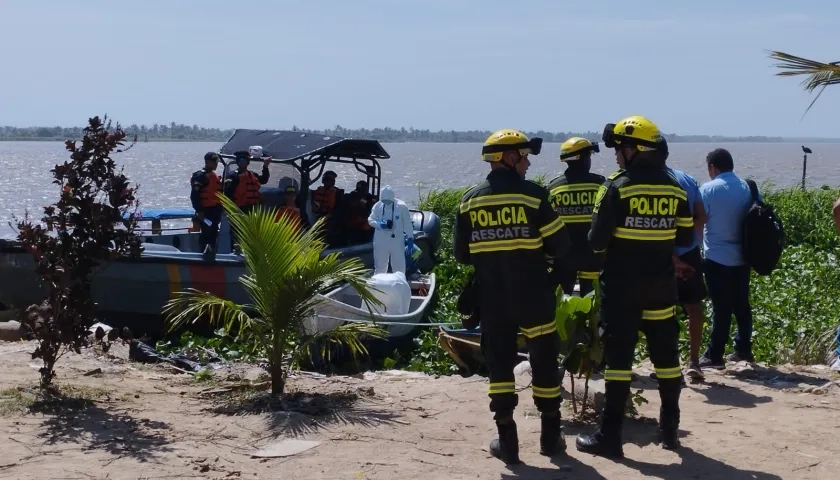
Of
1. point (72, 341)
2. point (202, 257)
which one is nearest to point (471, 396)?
point (72, 341)

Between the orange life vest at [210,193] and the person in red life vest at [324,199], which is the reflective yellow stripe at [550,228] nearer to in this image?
the orange life vest at [210,193]

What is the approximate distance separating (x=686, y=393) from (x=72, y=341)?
4509 millimetres

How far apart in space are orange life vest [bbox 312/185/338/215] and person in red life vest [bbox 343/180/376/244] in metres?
0.29

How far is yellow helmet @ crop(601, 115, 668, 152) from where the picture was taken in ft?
20.2

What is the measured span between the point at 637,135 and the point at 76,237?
3.98 meters

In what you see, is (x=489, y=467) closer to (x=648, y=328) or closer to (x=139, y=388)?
(x=648, y=328)

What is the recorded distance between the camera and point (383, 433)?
677cm

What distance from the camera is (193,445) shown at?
6.41 m

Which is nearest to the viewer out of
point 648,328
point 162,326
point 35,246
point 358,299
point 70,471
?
point 70,471

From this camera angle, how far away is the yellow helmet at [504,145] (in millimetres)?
5996

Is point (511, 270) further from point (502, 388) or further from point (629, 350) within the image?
point (629, 350)

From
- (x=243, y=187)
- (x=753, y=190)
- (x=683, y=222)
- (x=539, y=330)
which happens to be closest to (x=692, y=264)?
(x=753, y=190)

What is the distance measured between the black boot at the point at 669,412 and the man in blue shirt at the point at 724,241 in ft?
8.00

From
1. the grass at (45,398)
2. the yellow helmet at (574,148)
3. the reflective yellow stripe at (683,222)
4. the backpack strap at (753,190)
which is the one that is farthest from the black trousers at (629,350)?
the grass at (45,398)
